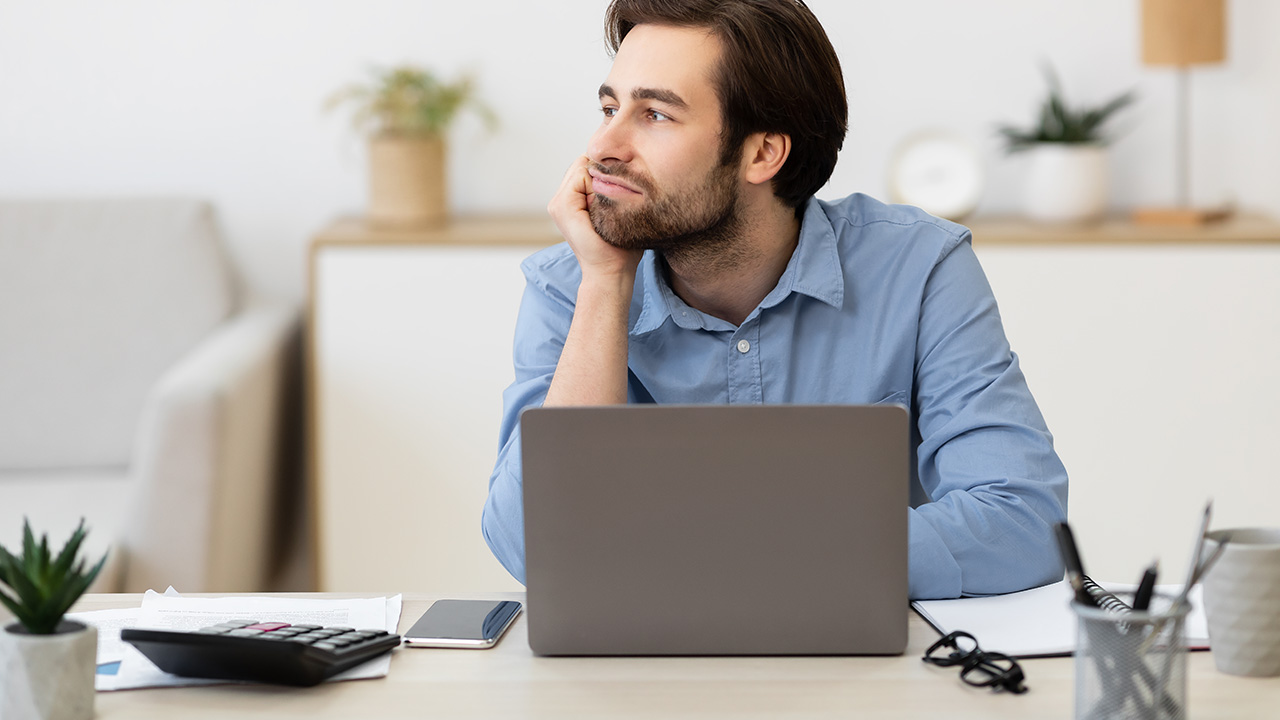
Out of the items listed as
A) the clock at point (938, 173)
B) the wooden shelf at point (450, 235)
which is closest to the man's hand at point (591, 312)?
the wooden shelf at point (450, 235)

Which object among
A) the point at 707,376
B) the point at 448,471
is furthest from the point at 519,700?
the point at 448,471

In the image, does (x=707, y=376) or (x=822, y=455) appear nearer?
(x=822, y=455)

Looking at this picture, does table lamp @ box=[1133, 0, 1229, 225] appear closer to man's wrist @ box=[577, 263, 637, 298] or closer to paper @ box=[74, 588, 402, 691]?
man's wrist @ box=[577, 263, 637, 298]

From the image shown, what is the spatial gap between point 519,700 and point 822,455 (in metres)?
0.27

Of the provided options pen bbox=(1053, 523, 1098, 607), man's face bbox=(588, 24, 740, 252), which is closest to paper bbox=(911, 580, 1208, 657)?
pen bbox=(1053, 523, 1098, 607)

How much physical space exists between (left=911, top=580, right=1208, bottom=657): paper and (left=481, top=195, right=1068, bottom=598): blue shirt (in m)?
0.22

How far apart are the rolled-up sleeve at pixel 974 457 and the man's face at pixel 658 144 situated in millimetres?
293

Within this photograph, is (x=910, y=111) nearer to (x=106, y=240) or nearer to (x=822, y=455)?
(x=106, y=240)

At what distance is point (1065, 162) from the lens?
2.60 m

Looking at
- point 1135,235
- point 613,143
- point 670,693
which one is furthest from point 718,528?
point 1135,235

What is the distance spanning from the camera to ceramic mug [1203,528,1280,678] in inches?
34.5

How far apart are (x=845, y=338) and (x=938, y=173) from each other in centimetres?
129

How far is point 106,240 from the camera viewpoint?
2.58m

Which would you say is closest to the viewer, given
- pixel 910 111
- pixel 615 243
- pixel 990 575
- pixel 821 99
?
pixel 990 575
